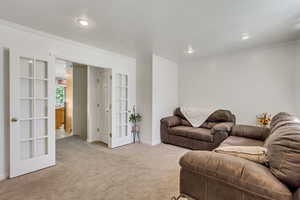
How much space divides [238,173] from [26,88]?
10.3 ft

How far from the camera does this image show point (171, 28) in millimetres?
2635

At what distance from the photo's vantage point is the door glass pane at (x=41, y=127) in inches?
106

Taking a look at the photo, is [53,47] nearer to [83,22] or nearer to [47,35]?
[47,35]

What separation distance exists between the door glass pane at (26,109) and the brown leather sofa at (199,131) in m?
3.00

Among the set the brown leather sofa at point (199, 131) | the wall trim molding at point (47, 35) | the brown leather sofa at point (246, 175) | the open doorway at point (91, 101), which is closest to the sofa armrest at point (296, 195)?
the brown leather sofa at point (246, 175)

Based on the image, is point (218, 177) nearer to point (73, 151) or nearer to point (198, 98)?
point (73, 151)

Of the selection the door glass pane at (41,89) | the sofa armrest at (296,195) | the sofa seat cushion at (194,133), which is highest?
the door glass pane at (41,89)

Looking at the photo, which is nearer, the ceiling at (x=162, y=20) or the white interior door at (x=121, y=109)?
the ceiling at (x=162, y=20)

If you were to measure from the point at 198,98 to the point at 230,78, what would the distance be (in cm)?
104

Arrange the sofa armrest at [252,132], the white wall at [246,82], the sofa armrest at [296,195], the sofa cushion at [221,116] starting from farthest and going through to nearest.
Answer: the sofa cushion at [221,116]
the white wall at [246,82]
the sofa armrest at [252,132]
the sofa armrest at [296,195]

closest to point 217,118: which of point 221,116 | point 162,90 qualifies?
point 221,116

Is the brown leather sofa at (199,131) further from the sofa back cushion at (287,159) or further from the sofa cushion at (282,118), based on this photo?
the sofa back cushion at (287,159)

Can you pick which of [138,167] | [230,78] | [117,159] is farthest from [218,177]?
[230,78]

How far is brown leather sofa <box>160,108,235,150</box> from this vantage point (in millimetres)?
3517
